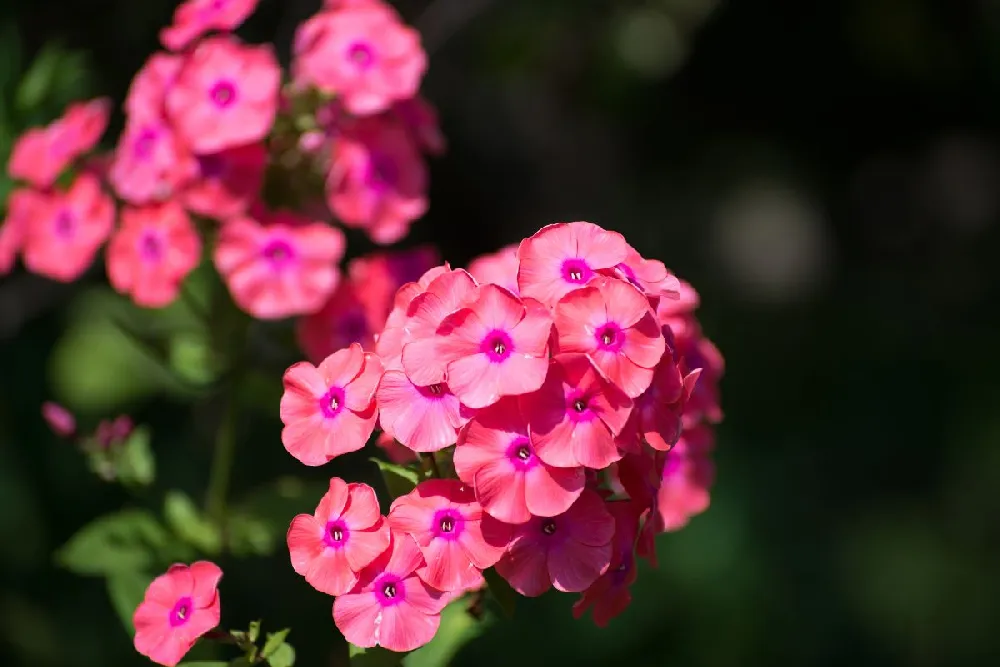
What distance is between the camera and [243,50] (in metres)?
2.09

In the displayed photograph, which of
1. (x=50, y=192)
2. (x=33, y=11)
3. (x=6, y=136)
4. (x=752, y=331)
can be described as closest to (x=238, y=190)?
(x=50, y=192)

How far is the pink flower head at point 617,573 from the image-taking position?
1.48 meters

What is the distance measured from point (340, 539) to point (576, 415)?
1.13ft

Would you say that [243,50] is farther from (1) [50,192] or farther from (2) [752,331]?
(2) [752,331]

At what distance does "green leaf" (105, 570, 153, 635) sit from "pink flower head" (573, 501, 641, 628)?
32.8 inches

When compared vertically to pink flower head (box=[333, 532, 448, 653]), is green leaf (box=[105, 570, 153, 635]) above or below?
below

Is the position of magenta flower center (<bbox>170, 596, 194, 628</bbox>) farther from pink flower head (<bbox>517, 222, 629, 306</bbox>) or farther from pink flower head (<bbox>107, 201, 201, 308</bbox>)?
pink flower head (<bbox>107, 201, 201, 308</bbox>)

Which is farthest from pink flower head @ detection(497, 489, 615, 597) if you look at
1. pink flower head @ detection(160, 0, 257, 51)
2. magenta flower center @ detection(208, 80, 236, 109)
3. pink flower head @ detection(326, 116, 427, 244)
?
pink flower head @ detection(160, 0, 257, 51)

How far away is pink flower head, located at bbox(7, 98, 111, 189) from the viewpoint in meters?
2.14

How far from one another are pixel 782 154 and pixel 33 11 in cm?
375

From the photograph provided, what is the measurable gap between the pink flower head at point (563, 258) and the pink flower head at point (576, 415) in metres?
0.10

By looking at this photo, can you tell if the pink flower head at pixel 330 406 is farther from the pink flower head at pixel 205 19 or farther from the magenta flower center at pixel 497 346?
the pink flower head at pixel 205 19

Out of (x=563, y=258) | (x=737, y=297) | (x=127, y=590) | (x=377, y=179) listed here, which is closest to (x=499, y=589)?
(x=563, y=258)

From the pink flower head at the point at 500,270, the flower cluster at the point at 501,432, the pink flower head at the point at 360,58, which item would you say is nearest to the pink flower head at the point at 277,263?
the pink flower head at the point at 360,58
